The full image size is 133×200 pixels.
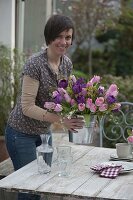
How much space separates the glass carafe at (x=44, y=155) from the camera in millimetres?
3314

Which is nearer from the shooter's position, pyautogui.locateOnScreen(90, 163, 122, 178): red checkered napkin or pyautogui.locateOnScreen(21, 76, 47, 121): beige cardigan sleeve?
pyautogui.locateOnScreen(90, 163, 122, 178): red checkered napkin

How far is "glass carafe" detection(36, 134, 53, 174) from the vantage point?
3.31 m

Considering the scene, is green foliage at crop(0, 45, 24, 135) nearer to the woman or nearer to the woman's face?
the woman

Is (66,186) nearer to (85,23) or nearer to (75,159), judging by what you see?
(75,159)

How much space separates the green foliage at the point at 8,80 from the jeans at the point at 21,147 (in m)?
2.06

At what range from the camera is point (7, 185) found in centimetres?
312

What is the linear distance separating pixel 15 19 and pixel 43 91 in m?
2.97

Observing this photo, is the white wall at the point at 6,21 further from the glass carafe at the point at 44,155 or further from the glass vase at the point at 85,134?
the glass carafe at the point at 44,155

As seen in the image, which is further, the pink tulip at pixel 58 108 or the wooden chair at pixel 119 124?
the wooden chair at pixel 119 124

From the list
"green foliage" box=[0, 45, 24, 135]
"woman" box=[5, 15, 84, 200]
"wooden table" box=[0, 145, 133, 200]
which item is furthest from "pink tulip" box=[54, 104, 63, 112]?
"green foliage" box=[0, 45, 24, 135]

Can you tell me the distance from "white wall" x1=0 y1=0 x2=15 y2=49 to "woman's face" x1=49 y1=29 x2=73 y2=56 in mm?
2616

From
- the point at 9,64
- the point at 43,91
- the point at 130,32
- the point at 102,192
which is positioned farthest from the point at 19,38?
the point at 130,32

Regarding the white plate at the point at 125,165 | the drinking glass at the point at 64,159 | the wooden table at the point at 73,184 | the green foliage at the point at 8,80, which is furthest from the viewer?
the green foliage at the point at 8,80

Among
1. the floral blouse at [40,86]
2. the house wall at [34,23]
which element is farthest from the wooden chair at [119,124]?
the house wall at [34,23]
